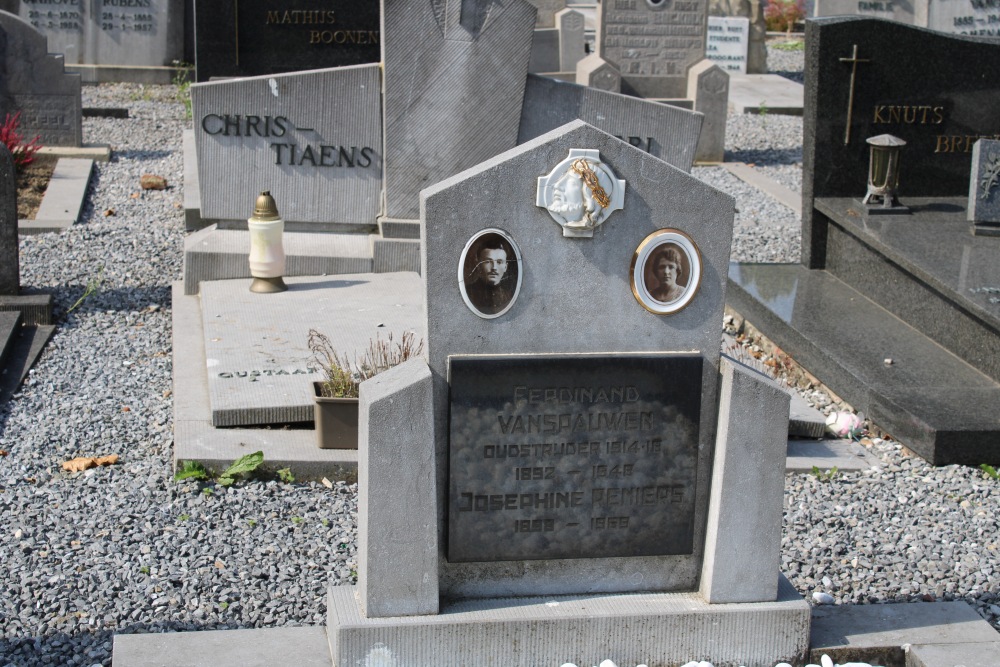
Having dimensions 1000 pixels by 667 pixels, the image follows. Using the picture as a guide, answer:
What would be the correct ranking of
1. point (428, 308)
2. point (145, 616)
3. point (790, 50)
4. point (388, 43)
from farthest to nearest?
point (790, 50)
point (388, 43)
point (145, 616)
point (428, 308)

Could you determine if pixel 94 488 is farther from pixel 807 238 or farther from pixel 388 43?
pixel 807 238

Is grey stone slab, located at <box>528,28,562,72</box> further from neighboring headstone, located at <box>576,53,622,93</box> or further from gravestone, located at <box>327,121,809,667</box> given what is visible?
gravestone, located at <box>327,121,809,667</box>

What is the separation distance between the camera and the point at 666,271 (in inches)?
146

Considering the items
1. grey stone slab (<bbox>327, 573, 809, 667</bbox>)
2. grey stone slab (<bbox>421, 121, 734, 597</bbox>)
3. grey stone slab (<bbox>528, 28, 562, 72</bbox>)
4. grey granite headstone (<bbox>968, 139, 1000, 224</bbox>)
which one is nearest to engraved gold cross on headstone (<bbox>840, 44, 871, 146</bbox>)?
grey granite headstone (<bbox>968, 139, 1000, 224</bbox>)

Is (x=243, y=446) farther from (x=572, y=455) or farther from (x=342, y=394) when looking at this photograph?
(x=572, y=455)

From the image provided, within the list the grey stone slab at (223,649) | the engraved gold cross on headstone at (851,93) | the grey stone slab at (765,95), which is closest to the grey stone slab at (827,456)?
the grey stone slab at (223,649)

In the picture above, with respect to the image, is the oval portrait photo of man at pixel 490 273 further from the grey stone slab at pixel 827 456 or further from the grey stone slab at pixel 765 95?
the grey stone slab at pixel 765 95

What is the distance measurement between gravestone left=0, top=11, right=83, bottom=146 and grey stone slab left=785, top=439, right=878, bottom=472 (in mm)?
8953

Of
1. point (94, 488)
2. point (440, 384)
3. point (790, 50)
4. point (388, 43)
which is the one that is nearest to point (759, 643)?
point (440, 384)

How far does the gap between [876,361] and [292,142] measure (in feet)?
12.7

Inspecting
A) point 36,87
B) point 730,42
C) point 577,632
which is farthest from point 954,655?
point 730,42

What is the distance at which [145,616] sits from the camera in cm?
412

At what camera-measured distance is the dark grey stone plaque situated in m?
3.65

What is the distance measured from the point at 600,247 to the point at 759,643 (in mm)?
1320
